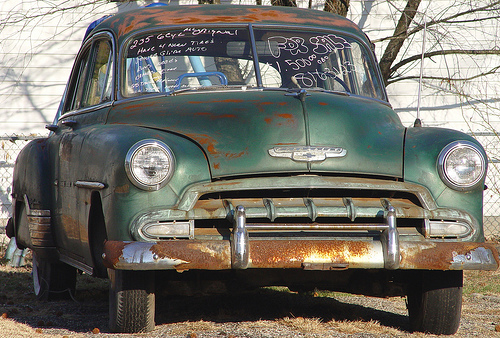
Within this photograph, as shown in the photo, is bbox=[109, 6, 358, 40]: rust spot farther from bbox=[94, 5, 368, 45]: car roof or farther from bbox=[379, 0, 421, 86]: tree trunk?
bbox=[379, 0, 421, 86]: tree trunk

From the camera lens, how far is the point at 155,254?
310 centimetres

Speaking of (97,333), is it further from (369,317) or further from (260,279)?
(369,317)

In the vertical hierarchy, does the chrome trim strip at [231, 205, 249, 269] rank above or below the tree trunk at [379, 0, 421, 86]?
below

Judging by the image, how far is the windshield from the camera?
14.3ft

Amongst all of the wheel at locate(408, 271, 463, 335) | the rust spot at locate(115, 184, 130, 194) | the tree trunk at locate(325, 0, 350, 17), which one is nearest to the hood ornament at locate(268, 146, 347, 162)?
the rust spot at locate(115, 184, 130, 194)

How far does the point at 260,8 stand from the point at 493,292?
3100 mm

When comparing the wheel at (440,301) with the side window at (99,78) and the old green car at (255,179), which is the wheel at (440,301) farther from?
the side window at (99,78)

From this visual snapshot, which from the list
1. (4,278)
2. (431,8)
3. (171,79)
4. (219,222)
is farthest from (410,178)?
(431,8)

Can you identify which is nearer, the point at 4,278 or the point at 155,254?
the point at 155,254

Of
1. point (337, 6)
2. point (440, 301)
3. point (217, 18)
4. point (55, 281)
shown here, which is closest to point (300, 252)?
point (440, 301)

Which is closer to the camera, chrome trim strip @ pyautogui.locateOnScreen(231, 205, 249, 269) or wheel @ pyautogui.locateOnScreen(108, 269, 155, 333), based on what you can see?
chrome trim strip @ pyautogui.locateOnScreen(231, 205, 249, 269)

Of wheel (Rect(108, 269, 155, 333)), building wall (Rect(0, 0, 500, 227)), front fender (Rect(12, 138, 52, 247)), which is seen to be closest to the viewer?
wheel (Rect(108, 269, 155, 333))

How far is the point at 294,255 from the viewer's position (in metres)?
3.18

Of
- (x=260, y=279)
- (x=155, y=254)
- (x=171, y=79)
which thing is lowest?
(x=260, y=279)
